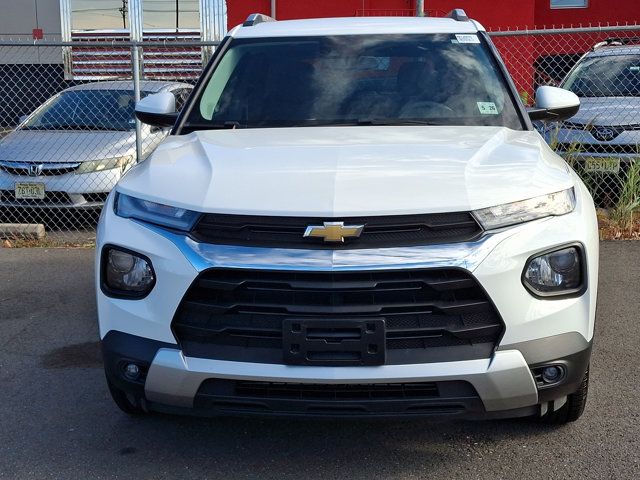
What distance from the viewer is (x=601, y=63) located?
33.6 feet

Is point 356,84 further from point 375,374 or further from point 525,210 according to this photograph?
point 375,374

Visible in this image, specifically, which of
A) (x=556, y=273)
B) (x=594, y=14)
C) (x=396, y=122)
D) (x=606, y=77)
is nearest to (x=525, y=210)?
(x=556, y=273)

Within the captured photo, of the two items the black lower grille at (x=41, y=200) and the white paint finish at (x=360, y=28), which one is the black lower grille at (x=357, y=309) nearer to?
the white paint finish at (x=360, y=28)

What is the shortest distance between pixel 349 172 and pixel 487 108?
1347mm

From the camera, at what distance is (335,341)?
3.08m

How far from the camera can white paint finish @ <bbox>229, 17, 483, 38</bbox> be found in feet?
16.1

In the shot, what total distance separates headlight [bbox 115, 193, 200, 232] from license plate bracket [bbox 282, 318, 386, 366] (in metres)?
0.56

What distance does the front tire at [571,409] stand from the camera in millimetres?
3629

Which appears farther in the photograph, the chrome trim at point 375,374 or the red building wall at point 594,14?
the red building wall at point 594,14

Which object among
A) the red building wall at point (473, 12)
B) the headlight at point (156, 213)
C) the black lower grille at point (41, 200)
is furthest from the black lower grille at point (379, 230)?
the red building wall at point (473, 12)

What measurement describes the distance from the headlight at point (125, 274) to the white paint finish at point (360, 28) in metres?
2.10

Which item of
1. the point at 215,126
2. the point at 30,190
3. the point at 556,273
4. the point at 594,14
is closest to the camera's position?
the point at 556,273

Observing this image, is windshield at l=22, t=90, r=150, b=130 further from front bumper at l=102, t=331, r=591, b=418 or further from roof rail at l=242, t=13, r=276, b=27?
front bumper at l=102, t=331, r=591, b=418

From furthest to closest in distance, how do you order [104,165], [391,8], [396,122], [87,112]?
[391,8] → [87,112] → [104,165] → [396,122]
